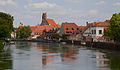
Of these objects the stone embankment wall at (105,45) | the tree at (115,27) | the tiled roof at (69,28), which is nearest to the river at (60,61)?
the stone embankment wall at (105,45)

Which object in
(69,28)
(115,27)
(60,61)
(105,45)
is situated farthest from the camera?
(69,28)

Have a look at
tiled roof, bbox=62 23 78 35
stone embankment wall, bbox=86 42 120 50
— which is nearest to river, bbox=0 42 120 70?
stone embankment wall, bbox=86 42 120 50

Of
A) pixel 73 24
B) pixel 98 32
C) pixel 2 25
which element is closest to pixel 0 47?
pixel 2 25

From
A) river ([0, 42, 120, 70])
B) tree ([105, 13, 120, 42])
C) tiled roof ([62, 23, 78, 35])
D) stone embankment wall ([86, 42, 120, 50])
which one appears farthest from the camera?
tiled roof ([62, 23, 78, 35])

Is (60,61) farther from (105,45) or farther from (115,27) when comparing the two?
(105,45)

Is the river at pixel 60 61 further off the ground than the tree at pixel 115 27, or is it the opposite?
the tree at pixel 115 27

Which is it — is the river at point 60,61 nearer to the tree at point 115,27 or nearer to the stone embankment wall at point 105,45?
the stone embankment wall at point 105,45

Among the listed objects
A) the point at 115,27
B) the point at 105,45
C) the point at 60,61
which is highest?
the point at 115,27

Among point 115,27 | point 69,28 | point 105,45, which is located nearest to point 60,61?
point 115,27

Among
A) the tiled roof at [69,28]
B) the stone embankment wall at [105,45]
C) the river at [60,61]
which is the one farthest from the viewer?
the tiled roof at [69,28]

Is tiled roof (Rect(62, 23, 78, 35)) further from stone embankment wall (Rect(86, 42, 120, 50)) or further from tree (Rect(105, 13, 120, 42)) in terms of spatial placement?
tree (Rect(105, 13, 120, 42))

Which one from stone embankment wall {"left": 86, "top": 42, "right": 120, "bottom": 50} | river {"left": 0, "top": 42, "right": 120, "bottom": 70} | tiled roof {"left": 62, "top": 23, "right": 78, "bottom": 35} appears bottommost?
river {"left": 0, "top": 42, "right": 120, "bottom": 70}

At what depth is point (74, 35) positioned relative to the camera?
13638cm

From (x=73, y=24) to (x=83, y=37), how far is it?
113ft
